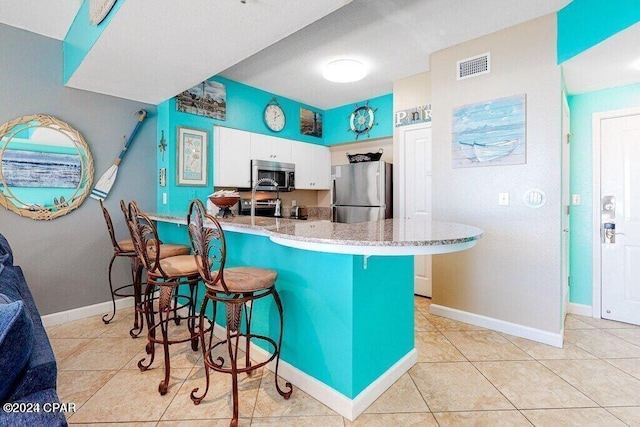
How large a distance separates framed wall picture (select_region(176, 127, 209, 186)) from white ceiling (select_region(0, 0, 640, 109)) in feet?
1.45

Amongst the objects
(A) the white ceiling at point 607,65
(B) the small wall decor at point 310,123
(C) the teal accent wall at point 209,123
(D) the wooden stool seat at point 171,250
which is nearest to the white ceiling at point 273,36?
(A) the white ceiling at point 607,65

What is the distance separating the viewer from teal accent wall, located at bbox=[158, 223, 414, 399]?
170 cm

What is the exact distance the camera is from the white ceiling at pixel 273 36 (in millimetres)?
1888

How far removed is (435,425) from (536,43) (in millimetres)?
2885

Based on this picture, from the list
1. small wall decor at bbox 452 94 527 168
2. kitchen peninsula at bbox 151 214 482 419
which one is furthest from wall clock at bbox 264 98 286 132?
kitchen peninsula at bbox 151 214 482 419

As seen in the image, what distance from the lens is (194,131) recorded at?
3439 mm

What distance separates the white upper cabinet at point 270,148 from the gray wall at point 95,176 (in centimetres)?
115

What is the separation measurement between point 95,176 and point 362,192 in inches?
116

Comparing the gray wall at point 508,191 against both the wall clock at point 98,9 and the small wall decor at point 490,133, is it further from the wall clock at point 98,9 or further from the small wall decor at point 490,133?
the wall clock at point 98,9

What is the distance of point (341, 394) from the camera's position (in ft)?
5.67

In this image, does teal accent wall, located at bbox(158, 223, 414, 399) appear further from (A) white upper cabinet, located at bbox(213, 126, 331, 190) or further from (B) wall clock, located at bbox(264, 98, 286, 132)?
(B) wall clock, located at bbox(264, 98, 286, 132)

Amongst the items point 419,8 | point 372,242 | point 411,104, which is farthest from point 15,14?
point 411,104

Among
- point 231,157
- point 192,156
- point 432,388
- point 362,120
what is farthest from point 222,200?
point 362,120

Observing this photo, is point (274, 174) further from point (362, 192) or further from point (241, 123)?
point (362, 192)
